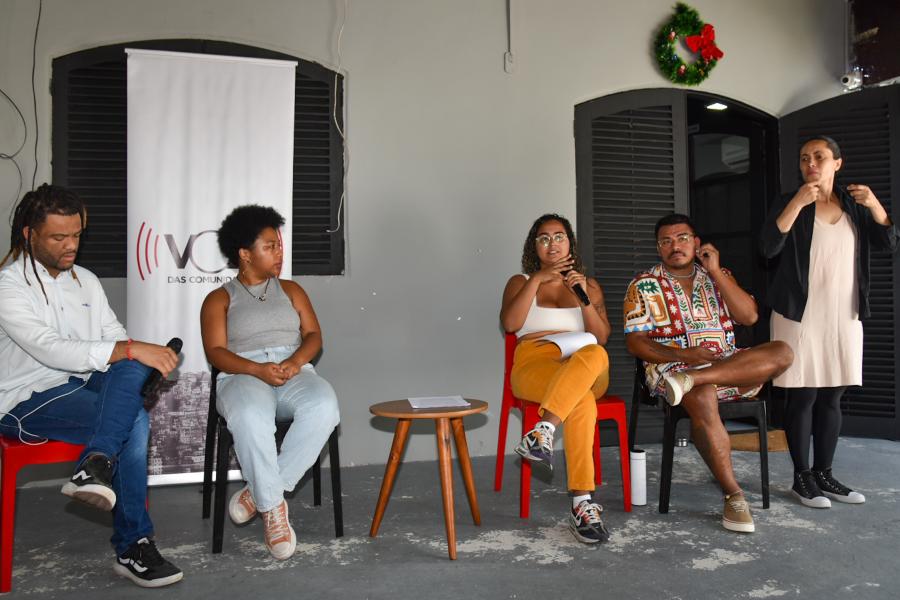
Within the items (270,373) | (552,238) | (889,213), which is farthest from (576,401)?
(889,213)

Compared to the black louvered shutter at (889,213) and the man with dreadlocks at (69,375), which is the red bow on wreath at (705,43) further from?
the man with dreadlocks at (69,375)

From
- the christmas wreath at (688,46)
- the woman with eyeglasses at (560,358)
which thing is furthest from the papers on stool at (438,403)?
the christmas wreath at (688,46)

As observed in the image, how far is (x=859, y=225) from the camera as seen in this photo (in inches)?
120

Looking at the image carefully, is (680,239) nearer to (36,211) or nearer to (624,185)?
(624,185)

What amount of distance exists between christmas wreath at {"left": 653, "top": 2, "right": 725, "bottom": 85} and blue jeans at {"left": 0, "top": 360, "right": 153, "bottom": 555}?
136 inches

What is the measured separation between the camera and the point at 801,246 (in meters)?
3.01

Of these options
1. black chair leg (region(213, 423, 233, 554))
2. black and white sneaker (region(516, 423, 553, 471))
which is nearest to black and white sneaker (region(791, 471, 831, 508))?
black and white sneaker (region(516, 423, 553, 471))

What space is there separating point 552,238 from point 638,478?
43.2 inches

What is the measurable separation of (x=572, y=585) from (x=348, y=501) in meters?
1.25

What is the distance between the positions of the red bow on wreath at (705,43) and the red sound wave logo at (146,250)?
326cm

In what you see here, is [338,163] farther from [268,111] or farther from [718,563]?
[718,563]

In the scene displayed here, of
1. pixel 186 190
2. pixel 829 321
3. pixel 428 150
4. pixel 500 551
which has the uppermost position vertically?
pixel 428 150

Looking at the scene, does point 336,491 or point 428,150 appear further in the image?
point 428,150

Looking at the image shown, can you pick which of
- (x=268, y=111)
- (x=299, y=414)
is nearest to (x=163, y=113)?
(x=268, y=111)
